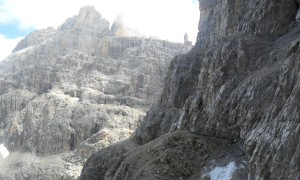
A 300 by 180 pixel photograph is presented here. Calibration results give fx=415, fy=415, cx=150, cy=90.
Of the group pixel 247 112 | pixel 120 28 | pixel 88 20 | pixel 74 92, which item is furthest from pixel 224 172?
pixel 88 20

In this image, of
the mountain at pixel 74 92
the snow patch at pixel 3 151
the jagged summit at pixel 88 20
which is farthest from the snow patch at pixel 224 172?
the jagged summit at pixel 88 20

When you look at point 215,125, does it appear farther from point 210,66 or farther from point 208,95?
point 210,66

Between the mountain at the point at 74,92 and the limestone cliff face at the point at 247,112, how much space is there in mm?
73524

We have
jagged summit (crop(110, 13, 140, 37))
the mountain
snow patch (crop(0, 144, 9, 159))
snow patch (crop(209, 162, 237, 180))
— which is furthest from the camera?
jagged summit (crop(110, 13, 140, 37))

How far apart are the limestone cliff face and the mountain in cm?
7352

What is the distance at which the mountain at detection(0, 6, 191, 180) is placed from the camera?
361ft

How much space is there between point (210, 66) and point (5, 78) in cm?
12963

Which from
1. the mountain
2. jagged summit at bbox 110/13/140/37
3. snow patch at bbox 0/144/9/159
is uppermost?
jagged summit at bbox 110/13/140/37

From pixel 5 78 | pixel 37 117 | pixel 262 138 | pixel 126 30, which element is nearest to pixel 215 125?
pixel 262 138

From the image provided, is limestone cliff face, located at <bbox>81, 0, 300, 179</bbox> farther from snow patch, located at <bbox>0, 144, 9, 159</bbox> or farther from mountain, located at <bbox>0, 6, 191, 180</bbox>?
snow patch, located at <bbox>0, 144, 9, 159</bbox>

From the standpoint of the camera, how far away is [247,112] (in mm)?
23812

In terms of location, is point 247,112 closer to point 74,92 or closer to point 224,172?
point 224,172

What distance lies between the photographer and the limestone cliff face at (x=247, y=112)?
59.2 ft

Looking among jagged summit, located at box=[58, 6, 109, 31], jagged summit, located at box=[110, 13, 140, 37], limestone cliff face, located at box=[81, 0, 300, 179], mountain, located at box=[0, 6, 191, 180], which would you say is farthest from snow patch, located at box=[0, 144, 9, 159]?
limestone cliff face, located at box=[81, 0, 300, 179]
